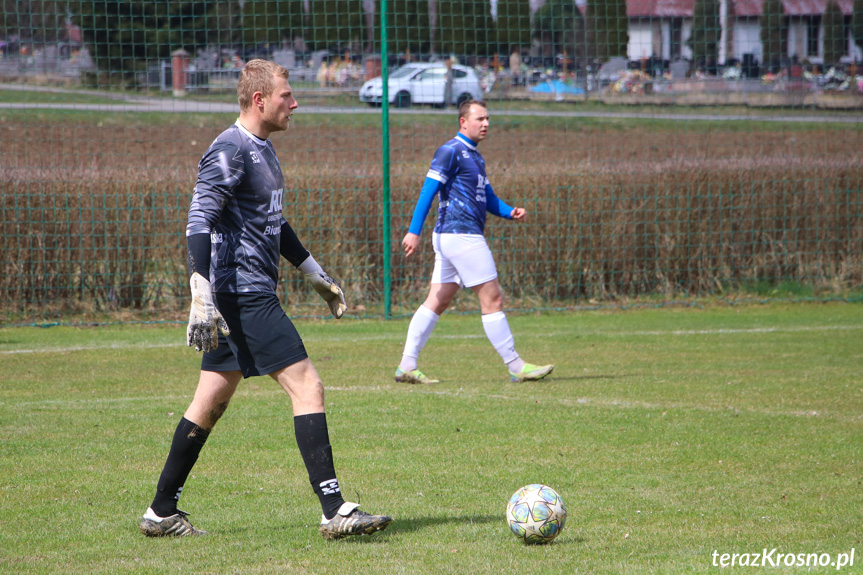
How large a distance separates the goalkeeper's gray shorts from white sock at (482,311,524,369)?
403 cm

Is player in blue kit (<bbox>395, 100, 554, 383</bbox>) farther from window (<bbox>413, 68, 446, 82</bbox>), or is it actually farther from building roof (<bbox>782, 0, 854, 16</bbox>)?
building roof (<bbox>782, 0, 854, 16</bbox>)

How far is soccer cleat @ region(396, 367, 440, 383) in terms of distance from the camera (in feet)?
26.5

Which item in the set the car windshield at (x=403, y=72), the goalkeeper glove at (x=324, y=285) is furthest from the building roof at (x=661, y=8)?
the goalkeeper glove at (x=324, y=285)

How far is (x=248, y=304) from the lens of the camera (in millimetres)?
4195

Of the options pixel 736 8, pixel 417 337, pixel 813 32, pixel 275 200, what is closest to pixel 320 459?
pixel 275 200

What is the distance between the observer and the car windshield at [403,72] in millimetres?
13422

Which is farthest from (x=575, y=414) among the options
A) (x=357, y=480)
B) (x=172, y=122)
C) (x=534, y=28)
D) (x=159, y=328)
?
(x=172, y=122)

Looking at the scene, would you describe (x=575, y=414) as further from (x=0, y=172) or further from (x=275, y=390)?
(x=0, y=172)

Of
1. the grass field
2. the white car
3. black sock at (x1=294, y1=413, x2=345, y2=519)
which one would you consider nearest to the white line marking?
the grass field

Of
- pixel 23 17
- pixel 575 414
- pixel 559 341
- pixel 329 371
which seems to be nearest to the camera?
pixel 575 414

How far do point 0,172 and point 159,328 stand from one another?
281 centimetres

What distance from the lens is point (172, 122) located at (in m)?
16.1

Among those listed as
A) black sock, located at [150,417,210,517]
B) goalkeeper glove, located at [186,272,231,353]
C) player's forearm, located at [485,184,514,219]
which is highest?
player's forearm, located at [485,184,514,219]

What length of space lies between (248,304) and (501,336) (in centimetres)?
417
